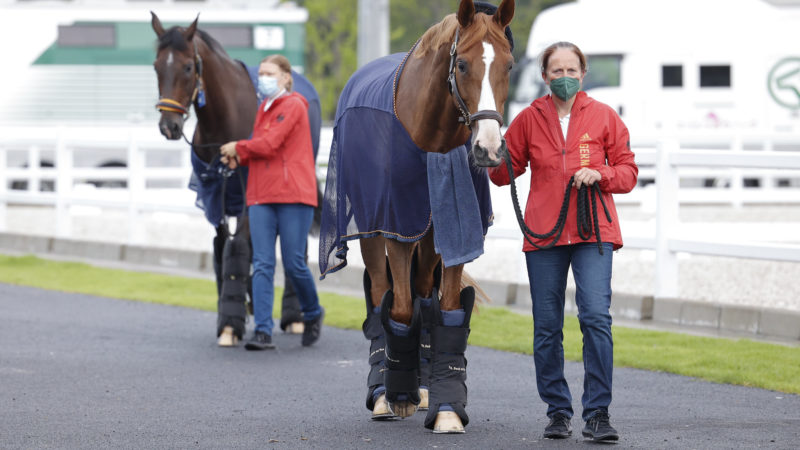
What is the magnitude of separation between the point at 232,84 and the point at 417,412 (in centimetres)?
394

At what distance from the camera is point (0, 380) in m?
8.05

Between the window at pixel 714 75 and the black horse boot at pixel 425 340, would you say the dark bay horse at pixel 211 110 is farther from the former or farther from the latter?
the window at pixel 714 75

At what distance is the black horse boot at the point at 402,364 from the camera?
6625 millimetres

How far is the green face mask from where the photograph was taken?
6207 millimetres

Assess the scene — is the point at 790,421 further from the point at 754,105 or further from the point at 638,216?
the point at 754,105

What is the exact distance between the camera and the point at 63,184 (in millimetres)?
17609

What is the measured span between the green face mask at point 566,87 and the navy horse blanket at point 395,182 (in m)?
0.53

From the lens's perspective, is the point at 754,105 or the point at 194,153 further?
the point at 754,105

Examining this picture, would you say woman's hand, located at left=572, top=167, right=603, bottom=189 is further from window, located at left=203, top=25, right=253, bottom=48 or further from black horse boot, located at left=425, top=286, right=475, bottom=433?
window, located at left=203, top=25, right=253, bottom=48

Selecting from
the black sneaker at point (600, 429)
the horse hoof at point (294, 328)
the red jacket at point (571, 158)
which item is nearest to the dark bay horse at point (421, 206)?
the red jacket at point (571, 158)

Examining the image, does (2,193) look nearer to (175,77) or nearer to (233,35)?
(175,77)

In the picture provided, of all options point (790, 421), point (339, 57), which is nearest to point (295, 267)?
point (790, 421)

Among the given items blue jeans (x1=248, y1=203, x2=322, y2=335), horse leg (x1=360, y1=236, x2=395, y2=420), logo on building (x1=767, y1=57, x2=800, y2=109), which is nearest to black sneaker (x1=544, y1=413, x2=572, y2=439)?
horse leg (x1=360, y1=236, x2=395, y2=420)

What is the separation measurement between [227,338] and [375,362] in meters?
2.89
